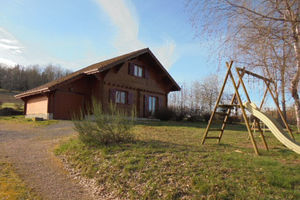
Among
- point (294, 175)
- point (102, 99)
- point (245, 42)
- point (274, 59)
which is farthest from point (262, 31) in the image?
point (102, 99)

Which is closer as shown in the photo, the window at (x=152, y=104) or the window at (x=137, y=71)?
the window at (x=137, y=71)

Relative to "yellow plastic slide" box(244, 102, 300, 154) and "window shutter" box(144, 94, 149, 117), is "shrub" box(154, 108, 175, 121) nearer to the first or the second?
"window shutter" box(144, 94, 149, 117)

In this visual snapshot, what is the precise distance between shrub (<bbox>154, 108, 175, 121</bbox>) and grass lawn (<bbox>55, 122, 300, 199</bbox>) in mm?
11406

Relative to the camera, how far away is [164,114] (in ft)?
56.2

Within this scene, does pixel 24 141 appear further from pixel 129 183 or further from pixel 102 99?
pixel 102 99

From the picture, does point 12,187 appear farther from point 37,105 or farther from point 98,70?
point 37,105

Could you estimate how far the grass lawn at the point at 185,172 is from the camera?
3.33m

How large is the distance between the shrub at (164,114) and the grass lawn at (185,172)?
11.4m

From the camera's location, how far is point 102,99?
14320 mm

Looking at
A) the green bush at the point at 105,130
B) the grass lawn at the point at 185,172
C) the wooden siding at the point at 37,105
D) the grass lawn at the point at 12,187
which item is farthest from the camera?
the wooden siding at the point at 37,105

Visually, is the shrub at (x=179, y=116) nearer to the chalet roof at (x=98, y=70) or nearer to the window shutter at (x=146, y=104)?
the window shutter at (x=146, y=104)

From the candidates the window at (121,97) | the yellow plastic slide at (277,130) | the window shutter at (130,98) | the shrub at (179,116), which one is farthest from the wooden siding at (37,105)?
the yellow plastic slide at (277,130)

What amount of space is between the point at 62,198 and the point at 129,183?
3.76 feet

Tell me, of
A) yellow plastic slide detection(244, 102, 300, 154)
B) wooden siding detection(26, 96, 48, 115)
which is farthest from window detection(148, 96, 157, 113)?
yellow plastic slide detection(244, 102, 300, 154)
